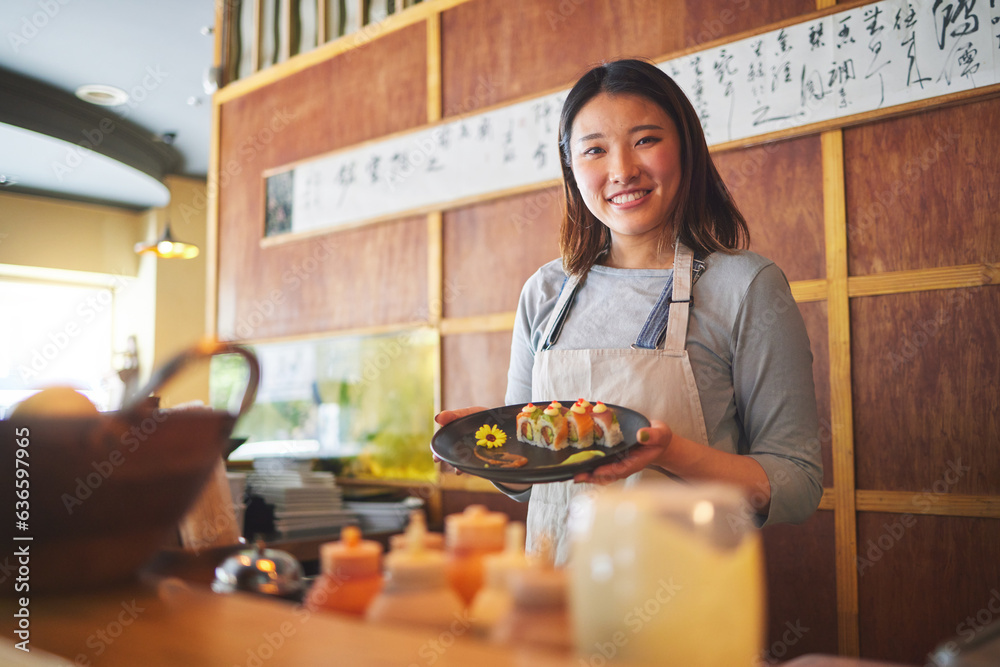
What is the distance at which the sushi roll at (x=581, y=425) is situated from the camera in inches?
53.8

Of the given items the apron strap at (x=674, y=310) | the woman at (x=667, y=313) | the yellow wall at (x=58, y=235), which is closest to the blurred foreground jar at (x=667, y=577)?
the woman at (x=667, y=313)

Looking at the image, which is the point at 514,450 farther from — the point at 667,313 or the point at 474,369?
the point at 474,369

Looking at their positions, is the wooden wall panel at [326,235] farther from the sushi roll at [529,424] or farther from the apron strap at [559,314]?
the sushi roll at [529,424]

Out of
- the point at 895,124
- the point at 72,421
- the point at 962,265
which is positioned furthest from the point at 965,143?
the point at 72,421

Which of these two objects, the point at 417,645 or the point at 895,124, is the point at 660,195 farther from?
the point at 417,645

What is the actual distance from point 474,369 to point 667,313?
1383 mm

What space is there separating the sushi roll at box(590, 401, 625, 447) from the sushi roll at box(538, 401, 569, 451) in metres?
0.06

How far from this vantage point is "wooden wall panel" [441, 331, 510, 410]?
8.98ft

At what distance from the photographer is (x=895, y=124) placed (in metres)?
1.98

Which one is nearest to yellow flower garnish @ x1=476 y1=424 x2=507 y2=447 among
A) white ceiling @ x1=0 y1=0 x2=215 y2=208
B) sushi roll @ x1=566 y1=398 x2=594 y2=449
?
sushi roll @ x1=566 y1=398 x2=594 y2=449

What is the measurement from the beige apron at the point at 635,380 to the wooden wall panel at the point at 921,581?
862mm

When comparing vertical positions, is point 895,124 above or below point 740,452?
above

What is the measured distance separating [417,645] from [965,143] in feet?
6.33

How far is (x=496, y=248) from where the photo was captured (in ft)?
9.05
